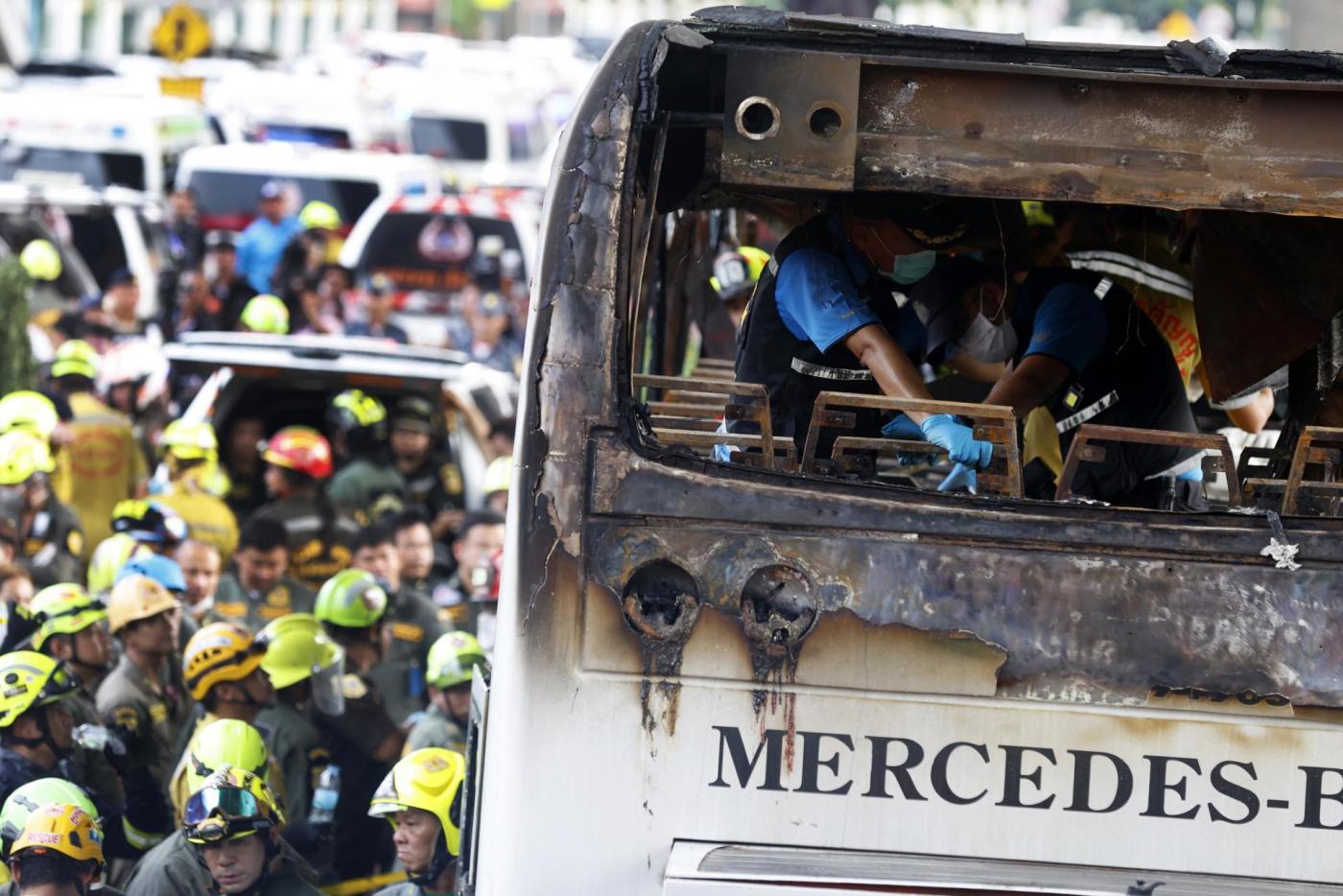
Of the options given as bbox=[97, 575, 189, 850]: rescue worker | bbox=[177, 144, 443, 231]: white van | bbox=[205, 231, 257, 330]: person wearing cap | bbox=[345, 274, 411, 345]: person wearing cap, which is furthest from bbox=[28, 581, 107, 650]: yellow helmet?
bbox=[177, 144, 443, 231]: white van

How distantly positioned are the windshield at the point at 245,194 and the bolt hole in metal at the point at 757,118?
→ 15558 mm

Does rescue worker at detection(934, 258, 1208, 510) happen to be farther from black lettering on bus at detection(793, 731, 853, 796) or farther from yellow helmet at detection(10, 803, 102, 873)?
yellow helmet at detection(10, 803, 102, 873)

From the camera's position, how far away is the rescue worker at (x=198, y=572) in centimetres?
920

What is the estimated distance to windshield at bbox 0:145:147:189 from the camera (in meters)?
19.3

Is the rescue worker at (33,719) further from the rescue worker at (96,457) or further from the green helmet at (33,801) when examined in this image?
the rescue worker at (96,457)

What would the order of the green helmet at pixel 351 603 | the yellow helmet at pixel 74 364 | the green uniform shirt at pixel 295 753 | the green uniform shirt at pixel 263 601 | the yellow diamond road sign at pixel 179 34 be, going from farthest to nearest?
the yellow diamond road sign at pixel 179 34, the yellow helmet at pixel 74 364, the green uniform shirt at pixel 263 601, the green helmet at pixel 351 603, the green uniform shirt at pixel 295 753

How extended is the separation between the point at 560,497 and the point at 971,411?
31.8 inches

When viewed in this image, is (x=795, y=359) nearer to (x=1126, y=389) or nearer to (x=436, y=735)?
(x=1126, y=389)

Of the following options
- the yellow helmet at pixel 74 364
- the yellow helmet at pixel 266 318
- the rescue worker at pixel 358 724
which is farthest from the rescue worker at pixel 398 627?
the yellow helmet at pixel 266 318

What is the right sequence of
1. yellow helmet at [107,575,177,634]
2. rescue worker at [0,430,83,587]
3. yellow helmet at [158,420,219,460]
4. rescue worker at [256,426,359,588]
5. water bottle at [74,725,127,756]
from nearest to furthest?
water bottle at [74,725,127,756]
yellow helmet at [107,575,177,634]
rescue worker at [0,430,83,587]
yellow helmet at [158,420,219,460]
rescue worker at [256,426,359,588]

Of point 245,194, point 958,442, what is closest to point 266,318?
point 245,194

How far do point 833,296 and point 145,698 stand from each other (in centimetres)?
409

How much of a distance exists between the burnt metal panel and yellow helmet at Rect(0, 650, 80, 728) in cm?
392

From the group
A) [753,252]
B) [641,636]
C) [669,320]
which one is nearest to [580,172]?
[641,636]
